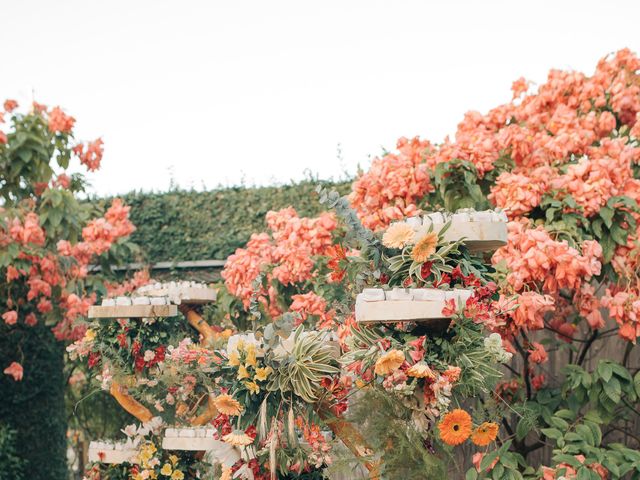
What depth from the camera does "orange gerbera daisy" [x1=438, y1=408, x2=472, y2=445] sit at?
2635 millimetres

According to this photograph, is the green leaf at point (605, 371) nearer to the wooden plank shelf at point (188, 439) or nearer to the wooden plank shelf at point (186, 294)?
the wooden plank shelf at point (188, 439)

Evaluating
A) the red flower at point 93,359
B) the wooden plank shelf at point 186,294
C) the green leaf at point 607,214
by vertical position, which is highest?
the green leaf at point 607,214

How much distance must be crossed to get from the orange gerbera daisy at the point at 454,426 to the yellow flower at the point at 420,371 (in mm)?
145

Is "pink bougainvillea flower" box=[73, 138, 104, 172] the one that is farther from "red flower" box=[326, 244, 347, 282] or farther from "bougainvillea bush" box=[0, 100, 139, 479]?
"red flower" box=[326, 244, 347, 282]

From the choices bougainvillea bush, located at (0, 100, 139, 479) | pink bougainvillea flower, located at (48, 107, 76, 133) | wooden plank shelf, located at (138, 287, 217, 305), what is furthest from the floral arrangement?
pink bougainvillea flower, located at (48, 107, 76, 133)

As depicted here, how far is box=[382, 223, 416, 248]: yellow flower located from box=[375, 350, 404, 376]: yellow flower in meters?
0.38

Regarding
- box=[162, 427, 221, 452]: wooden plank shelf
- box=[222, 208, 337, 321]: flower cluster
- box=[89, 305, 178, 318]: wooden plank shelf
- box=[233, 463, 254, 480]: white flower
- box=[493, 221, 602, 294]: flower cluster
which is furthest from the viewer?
box=[222, 208, 337, 321]: flower cluster

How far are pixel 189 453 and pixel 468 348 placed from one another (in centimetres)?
247

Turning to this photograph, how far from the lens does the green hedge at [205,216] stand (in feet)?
22.9

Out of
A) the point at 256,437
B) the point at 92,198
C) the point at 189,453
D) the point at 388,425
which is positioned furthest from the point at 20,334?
the point at 388,425

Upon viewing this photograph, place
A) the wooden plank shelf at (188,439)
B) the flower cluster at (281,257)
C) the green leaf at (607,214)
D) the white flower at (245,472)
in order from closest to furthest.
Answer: the white flower at (245,472) < the green leaf at (607,214) < the wooden plank shelf at (188,439) < the flower cluster at (281,257)

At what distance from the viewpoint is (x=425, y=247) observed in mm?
2754

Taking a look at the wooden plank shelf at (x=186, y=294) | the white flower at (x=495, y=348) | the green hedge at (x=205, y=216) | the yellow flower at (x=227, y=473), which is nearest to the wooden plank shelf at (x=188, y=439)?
the wooden plank shelf at (x=186, y=294)

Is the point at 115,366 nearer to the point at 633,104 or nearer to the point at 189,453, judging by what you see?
the point at 189,453
